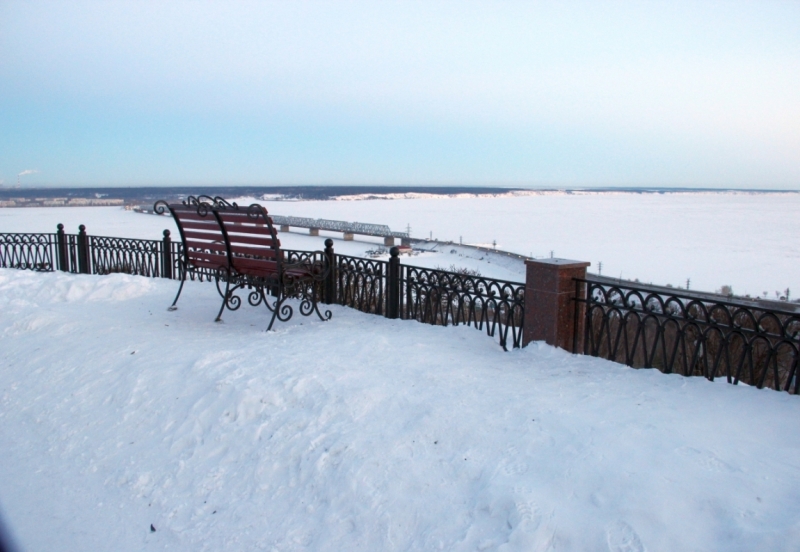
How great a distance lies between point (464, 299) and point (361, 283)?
73.1 inches

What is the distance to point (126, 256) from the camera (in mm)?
11211

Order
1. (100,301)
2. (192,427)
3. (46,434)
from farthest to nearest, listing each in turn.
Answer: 1. (100,301)
2. (46,434)
3. (192,427)

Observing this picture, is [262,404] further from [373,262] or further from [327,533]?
[373,262]

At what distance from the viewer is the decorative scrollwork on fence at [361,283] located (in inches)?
282

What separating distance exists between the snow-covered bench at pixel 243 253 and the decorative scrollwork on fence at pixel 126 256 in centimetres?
379

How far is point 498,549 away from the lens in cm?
271

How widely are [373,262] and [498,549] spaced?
191 inches

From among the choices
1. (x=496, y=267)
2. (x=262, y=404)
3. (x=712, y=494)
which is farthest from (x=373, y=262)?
(x=496, y=267)

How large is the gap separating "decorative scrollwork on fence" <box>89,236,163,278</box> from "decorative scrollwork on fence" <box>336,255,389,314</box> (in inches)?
178

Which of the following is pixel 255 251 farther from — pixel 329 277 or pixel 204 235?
pixel 329 277

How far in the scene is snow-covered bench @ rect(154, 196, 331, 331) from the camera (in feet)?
20.4

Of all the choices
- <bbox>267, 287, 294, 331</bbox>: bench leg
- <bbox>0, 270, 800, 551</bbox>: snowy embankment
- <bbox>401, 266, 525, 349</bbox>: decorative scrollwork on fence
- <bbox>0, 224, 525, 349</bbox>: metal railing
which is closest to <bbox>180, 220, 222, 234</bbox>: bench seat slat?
<bbox>0, 224, 525, 349</bbox>: metal railing

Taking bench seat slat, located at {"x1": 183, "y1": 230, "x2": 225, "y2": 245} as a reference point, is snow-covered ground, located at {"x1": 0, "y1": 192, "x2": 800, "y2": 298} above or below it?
below

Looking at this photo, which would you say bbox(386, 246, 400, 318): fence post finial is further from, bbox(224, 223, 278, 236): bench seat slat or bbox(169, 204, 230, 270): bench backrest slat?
bbox(169, 204, 230, 270): bench backrest slat
